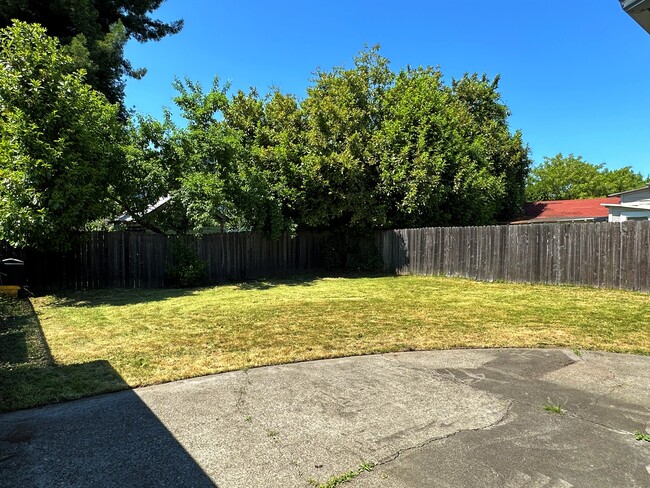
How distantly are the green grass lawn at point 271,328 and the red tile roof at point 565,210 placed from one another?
15560mm

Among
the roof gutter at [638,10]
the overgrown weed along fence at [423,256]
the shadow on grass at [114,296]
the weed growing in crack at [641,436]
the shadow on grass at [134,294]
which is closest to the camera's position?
the roof gutter at [638,10]

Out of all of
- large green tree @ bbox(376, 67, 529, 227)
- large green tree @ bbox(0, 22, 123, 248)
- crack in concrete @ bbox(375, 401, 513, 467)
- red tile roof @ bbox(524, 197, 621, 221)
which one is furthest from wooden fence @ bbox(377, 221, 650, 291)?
red tile roof @ bbox(524, 197, 621, 221)

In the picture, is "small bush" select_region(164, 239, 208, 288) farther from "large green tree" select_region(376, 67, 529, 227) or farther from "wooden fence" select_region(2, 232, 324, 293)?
"large green tree" select_region(376, 67, 529, 227)

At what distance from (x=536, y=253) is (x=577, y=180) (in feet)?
135

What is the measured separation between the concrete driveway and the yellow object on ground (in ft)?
24.6

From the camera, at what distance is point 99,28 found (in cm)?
1602

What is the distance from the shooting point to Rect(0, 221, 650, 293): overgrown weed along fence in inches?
391

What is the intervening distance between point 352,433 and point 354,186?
12417mm

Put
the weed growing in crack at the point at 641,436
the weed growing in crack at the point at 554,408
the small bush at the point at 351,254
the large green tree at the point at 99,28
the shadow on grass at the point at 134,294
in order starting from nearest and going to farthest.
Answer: the weed growing in crack at the point at 641,436
the weed growing in crack at the point at 554,408
the shadow on grass at the point at 134,294
the large green tree at the point at 99,28
the small bush at the point at 351,254

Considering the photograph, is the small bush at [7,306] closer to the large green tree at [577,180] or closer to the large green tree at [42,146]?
the large green tree at [42,146]

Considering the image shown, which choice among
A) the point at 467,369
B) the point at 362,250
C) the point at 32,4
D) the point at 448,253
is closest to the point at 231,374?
the point at 467,369

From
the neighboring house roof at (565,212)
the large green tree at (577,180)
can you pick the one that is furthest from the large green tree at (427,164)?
the large green tree at (577,180)

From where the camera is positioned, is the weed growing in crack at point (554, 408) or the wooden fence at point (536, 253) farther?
the wooden fence at point (536, 253)

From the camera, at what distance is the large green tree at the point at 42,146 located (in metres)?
8.96
